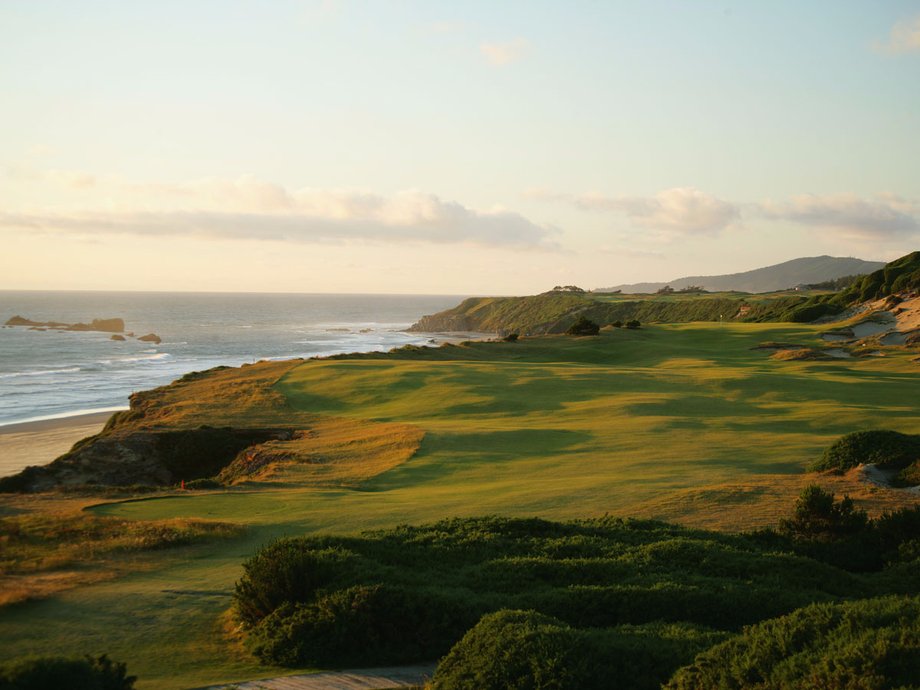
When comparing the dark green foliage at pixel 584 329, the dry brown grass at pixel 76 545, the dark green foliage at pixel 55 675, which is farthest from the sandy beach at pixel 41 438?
the dark green foliage at pixel 584 329

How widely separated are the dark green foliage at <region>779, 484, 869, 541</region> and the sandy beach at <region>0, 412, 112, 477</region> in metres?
32.5

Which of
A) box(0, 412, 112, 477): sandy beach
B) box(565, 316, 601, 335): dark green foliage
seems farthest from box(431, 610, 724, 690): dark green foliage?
box(565, 316, 601, 335): dark green foliage

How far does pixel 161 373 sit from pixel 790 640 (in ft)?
267

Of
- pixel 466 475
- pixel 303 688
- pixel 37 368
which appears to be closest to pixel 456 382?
pixel 466 475

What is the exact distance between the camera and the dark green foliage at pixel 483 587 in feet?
33.1

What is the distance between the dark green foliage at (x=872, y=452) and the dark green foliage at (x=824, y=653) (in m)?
13.3

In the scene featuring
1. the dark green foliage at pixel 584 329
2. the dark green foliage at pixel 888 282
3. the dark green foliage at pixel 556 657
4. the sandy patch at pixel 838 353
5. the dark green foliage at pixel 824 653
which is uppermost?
the dark green foliage at pixel 888 282

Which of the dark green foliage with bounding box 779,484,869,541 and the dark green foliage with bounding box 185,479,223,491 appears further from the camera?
the dark green foliage with bounding box 185,479,223,491

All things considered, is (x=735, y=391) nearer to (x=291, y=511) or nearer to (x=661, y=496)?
(x=661, y=496)

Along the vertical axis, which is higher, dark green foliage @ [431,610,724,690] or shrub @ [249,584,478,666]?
dark green foliage @ [431,610,724,690]

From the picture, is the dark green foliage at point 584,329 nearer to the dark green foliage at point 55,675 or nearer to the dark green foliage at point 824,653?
the dark green foliage at point 824,653

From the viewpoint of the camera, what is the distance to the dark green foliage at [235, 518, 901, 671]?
33.1ft

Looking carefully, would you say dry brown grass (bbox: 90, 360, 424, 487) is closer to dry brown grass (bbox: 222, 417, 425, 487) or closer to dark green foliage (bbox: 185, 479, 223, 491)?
dry brown grass (bbox: 222, 417, 425, 487)

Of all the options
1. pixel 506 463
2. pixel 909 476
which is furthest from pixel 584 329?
pixel 909 476
